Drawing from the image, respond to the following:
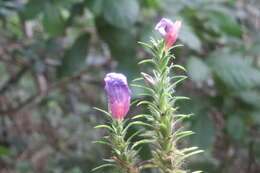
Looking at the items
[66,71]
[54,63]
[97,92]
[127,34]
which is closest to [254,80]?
[127,34]

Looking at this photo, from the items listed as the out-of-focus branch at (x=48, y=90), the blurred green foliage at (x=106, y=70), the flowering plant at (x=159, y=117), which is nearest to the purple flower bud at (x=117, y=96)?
the flowering plant at (x=159, y=117)

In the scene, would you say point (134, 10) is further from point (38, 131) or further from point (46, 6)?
point (38, 131)

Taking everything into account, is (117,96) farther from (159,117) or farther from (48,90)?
(48,90)

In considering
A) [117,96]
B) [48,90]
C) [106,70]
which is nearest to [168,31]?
[117,96]

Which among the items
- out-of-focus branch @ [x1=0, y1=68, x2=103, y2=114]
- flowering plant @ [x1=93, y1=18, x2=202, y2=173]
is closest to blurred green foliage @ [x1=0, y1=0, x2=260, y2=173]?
out-of-focus branch @ [x1=0, y1=68, x2=103, y2=114]

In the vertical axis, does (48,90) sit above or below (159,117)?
above

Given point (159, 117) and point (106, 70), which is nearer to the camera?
point (159, 117)
